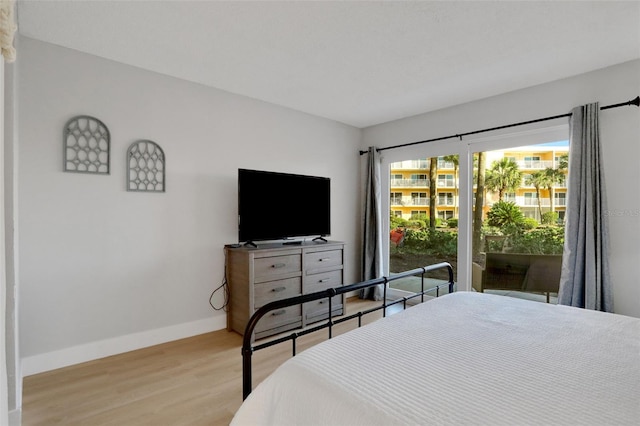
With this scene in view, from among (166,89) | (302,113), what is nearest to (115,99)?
(166,89)

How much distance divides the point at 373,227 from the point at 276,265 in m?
1.68

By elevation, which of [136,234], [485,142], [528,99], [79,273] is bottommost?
[79,273]

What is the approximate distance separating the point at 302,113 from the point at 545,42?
96.8 inches

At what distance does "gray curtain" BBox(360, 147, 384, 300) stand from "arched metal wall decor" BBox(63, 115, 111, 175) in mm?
2948

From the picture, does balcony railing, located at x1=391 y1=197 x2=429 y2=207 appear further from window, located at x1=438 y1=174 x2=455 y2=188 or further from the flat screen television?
the flat screen television

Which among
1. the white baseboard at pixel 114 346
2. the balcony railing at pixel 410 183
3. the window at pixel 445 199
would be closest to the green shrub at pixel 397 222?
the balcony railing at pixel 410 183

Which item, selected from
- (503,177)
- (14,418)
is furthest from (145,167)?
(503,177)

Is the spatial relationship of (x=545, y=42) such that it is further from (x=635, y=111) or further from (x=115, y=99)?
(x=115, y=99)

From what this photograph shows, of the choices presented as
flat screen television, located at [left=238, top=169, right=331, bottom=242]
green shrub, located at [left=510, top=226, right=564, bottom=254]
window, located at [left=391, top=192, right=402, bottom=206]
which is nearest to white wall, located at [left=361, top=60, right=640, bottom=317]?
green shrub, located at [left=510, top=226, right=564, bottom=254]

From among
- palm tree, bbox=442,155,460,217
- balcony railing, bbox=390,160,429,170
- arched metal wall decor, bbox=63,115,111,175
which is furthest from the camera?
balcony railing, bbox=390,160,429,170

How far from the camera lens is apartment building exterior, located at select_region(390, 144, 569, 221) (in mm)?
3088

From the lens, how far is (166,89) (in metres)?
2.91

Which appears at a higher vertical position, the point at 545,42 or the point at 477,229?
the point at 545,42

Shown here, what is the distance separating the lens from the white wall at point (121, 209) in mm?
2332
